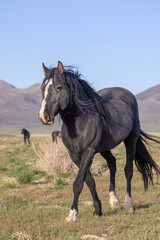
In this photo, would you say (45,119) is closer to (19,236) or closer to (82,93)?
(82,93)

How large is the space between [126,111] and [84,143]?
170 cm

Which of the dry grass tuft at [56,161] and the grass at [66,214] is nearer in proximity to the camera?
the grass at [66,214]

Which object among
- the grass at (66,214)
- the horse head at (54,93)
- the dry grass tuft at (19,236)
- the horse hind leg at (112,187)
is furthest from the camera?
the horse hind leg at (112,187)

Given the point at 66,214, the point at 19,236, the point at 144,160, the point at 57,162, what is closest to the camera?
the point at 19,236

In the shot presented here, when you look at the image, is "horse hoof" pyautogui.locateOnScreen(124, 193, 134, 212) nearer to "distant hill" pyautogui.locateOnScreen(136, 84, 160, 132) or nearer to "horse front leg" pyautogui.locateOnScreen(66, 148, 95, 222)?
"horse front leg" pyautogui.locateOnScreen(66, 148, 95, 222)

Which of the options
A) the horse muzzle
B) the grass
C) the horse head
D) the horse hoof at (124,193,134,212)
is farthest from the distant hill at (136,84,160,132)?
the horse muzzle

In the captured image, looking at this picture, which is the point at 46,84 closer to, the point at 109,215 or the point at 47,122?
the point at 47,122

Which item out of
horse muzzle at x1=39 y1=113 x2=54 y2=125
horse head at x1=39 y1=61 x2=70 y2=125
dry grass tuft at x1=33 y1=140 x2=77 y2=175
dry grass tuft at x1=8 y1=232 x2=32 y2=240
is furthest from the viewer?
dry grass tuft at x1=33 y1=140 x2=77 y2=175

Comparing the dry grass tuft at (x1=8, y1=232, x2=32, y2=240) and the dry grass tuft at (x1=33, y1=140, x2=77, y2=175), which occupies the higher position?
the dry grass tuft at (x1=8, y1=232, x2=32, y2=240)

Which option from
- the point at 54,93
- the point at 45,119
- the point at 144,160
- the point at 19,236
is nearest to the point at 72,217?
the point at 19,236

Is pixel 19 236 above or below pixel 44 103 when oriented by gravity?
below

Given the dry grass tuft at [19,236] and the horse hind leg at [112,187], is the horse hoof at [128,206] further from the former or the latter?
the dry grass tuft at [19,236]

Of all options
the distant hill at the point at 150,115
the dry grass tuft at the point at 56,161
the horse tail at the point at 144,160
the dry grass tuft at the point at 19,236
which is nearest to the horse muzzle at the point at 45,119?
the dry grass tuft at the point at 19,236

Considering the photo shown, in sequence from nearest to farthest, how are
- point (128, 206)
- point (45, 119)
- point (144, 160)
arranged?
1. point (45, 119)
2. point (128, 206)
3. point (144, 160)
